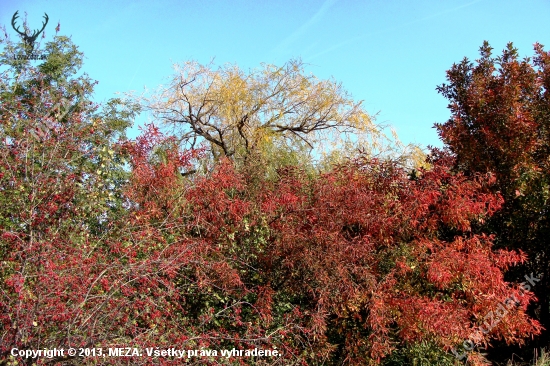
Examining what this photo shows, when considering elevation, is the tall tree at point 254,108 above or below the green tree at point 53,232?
above

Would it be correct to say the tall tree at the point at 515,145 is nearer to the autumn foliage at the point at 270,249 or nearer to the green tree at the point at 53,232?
the autumn foliage at the point at 270,249

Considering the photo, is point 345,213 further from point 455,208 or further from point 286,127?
point 286,127

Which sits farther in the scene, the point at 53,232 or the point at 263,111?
the point at 263,111

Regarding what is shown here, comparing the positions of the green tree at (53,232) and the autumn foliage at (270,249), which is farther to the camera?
the autumn foliage at (270,249)

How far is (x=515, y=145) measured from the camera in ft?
25.4

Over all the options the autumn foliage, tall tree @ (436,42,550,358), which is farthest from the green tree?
tall tree @ (436,42,550,358)

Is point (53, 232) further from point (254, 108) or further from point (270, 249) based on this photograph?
point (254, 108)

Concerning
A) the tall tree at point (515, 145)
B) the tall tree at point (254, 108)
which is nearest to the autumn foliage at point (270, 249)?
the tall tree at point (515, 145)

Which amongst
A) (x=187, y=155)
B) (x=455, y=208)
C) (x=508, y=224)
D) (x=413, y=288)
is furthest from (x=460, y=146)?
(x=187, y=155)

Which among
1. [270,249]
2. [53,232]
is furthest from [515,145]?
[53,232]

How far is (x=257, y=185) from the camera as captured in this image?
7.06 meters

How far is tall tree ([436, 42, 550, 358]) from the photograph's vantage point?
7.67 m

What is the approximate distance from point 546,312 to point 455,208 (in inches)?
137

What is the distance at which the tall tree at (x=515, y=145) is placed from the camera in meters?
7.67
